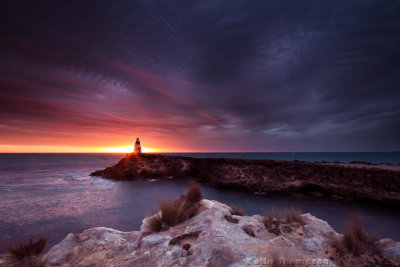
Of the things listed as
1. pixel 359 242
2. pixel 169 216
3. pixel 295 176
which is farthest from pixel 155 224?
pixel 295 176

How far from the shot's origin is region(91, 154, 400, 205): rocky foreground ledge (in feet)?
42.0

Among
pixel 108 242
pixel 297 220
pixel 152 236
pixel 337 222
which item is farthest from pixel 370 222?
pixel 108 242

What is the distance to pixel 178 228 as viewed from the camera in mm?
4539

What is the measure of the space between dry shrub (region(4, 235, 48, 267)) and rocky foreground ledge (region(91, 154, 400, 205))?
16910mm

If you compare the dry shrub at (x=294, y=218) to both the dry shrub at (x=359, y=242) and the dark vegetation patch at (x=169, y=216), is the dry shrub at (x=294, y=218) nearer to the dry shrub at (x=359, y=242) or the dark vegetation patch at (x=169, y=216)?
the dry shrub at (x=359, y=242)

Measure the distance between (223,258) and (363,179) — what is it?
1688 centimetres

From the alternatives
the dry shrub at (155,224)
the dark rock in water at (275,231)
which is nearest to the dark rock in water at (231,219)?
the dark rock in water at (275,231)

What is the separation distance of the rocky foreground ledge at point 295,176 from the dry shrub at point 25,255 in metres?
16.9

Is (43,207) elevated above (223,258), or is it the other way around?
(223,258)

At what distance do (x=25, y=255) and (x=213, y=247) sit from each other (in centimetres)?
453

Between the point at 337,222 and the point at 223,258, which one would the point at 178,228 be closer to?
the point at 223,258

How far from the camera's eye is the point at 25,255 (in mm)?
3939

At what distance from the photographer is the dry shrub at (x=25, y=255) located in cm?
348

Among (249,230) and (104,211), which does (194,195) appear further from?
(104,211)
